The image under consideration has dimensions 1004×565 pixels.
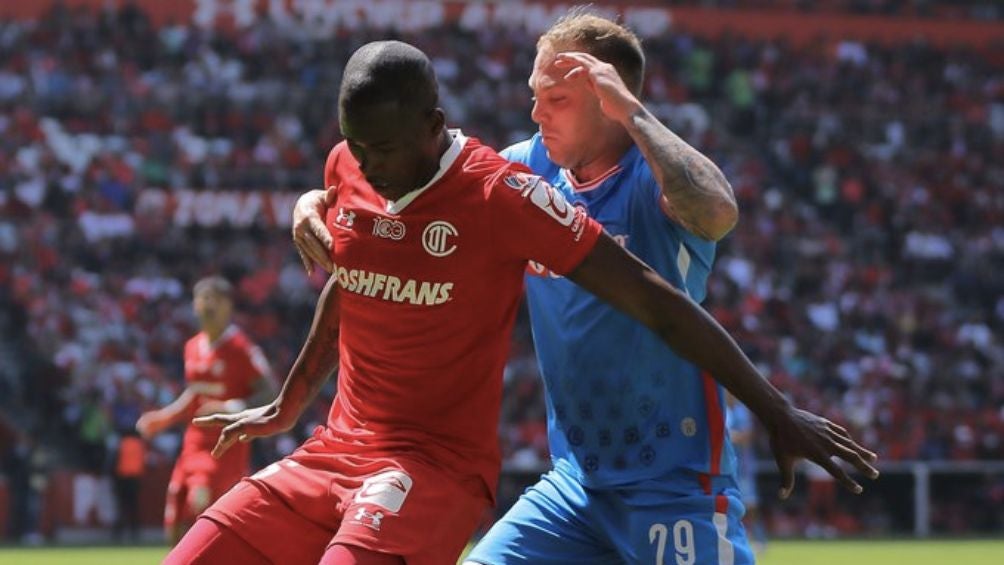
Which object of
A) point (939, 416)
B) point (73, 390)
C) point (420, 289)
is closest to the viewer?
point (420, 289)

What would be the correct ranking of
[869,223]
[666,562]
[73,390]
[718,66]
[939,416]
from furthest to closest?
[718,66] → [869,223] → [939,416] → [73,390] → [666,562]

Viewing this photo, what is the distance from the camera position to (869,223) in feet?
99.6

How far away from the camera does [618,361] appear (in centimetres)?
502

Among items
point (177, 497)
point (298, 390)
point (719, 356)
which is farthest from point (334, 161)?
point (177, 497)

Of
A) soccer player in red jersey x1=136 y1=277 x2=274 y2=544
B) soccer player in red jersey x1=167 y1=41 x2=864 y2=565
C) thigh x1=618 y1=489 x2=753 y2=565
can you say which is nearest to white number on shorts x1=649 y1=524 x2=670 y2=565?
thigh x1=618 y1=489 x2=753 y2=565

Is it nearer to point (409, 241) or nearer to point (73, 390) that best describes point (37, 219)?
point (73, 390)

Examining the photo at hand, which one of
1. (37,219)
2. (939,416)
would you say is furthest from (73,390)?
(939,416)

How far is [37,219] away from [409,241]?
20.6 m

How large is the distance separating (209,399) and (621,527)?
26.9 ft

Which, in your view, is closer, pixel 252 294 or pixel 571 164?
pixel 571 164

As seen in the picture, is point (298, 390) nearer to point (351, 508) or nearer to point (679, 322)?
point (351, 508)

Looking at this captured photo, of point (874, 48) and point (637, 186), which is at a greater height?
point (874, 48)

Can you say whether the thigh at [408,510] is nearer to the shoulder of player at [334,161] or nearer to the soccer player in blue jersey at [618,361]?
the soccer player in blue jersey at [618,361]

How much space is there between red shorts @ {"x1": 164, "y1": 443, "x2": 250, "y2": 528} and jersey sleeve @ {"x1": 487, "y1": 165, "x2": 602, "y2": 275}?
789cm
